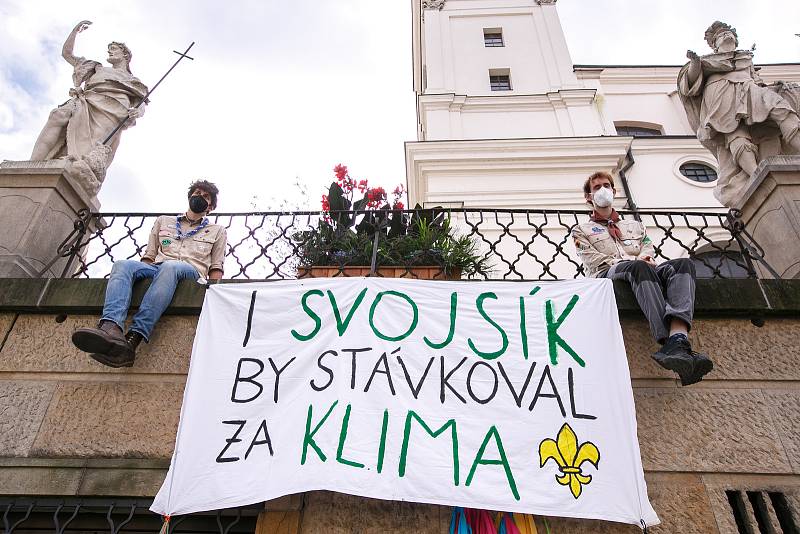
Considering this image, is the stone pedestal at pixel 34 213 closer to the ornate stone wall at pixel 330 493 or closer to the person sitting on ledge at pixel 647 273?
the ornate stone wall at pixel 330 493

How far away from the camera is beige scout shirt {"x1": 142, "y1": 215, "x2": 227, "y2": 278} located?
166 inches

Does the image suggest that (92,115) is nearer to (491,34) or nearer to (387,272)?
(387,272)

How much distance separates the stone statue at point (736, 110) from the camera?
15.7ft

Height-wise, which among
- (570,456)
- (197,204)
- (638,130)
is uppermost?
(638,130)

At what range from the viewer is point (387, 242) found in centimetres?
461

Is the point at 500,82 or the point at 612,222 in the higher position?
the point at 500,82

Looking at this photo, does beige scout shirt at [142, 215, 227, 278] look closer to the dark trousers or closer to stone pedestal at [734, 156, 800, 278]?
the dark trousers

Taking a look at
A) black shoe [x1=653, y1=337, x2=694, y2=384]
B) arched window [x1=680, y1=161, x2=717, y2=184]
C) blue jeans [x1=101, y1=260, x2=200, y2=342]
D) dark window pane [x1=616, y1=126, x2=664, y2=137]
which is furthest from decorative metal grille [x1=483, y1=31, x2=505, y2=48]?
black shoe [x1=653, y1=337, x2=694, y2=384]

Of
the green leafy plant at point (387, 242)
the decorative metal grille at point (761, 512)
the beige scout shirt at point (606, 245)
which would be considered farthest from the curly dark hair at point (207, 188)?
the decorative metal grille at point (761, 512)

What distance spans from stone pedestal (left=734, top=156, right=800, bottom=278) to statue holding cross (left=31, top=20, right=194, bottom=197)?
19.9ft

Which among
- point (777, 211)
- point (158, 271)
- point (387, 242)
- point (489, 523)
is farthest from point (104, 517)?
point (777, 211)

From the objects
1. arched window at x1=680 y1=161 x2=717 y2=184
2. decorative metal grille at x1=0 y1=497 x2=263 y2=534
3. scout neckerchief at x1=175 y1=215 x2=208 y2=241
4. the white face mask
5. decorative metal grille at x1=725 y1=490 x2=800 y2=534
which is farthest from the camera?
arched window at x1=680 y1=161 x2=717 y2=184

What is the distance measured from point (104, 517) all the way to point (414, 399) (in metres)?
2.11

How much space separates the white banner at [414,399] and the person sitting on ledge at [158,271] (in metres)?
0.40
